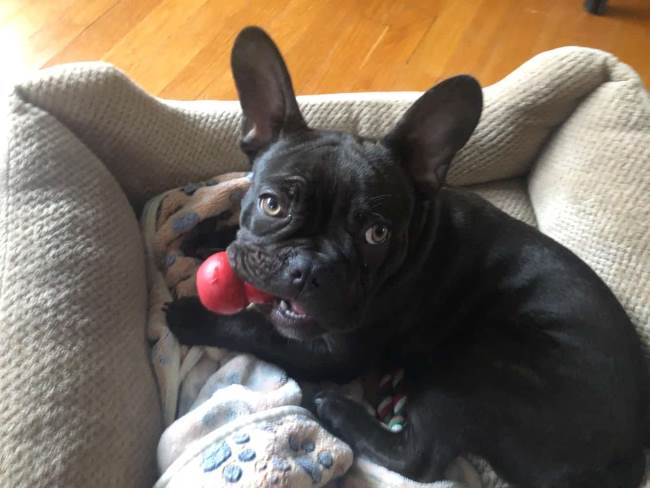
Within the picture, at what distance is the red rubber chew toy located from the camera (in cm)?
155

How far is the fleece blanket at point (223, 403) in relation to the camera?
1.42 metres

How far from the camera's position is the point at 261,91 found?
1.58 meters

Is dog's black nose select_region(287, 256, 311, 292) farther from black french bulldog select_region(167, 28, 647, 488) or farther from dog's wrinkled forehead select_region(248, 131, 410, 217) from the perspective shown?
dog's wrinkled forehead select_region(248, 131, 410, 217)

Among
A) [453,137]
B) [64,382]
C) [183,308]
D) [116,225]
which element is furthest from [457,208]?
[64,382]

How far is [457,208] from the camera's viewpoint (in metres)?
1.75

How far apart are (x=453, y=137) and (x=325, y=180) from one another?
329 millimetres

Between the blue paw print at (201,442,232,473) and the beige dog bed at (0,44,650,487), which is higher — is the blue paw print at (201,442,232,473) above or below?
below

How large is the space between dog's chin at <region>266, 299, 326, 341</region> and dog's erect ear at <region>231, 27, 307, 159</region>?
1.35ft

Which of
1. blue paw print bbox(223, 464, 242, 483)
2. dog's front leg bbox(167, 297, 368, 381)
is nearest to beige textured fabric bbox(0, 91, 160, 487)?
dog's front leg bbox(167, 297, 368, 381)

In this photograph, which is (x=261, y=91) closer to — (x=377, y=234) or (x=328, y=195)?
(x=328, y=195)

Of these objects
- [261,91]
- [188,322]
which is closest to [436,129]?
[261,91]

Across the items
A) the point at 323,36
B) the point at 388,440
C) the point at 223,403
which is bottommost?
the point at 388,440

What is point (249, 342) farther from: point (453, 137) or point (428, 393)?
point (453, 137)

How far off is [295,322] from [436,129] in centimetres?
55
